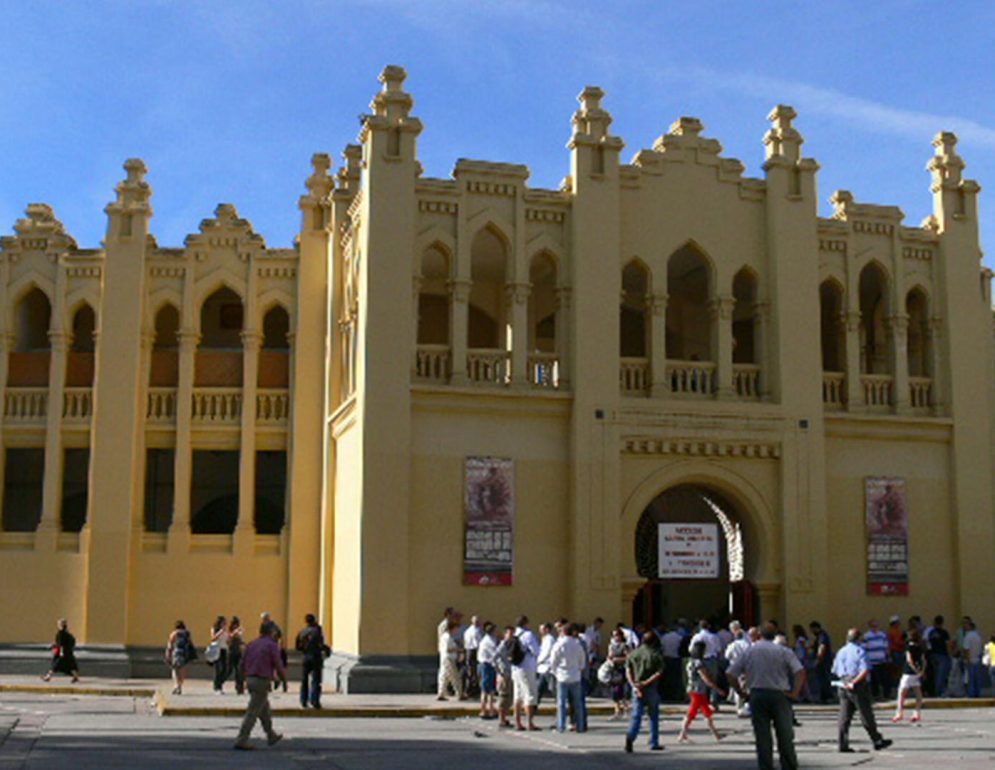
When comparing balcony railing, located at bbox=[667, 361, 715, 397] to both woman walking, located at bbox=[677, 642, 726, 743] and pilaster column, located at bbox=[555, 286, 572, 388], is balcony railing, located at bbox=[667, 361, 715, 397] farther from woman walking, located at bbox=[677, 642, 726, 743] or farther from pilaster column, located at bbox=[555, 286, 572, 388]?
woman walking, located at bbox=[677, 642, 726, 743]

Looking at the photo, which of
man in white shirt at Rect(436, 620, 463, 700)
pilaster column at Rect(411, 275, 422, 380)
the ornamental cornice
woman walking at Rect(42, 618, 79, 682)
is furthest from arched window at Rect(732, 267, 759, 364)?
woman walking at Rect(42, 618, 79, 682)

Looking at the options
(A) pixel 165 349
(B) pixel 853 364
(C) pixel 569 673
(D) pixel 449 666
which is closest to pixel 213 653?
(D) pixel 449 666

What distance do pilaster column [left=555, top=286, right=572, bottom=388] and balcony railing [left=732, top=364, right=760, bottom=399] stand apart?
12.5ft

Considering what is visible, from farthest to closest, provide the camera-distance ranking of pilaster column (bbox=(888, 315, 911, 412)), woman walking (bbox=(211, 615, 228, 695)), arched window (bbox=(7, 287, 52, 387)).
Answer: arched window (bbox=(7, 287, 52, 387)), pilaster column (bbox=(888, 315, 911, 412)), woman walking (bbox=(211, 615, 228, 695))

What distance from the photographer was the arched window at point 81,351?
32000mm

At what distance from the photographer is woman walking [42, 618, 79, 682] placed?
28.0 meters

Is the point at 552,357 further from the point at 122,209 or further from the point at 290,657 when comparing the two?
the point at 122,209

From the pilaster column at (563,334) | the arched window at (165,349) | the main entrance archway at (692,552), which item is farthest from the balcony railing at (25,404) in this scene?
the main entrance archway at (692,552)

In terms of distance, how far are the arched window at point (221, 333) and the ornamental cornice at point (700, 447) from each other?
33.4ft

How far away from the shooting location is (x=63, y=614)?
3059 centimetres

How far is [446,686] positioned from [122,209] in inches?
568

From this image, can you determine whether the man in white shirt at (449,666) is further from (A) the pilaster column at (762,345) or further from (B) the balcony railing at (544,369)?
(A) the pilaster column at (762,345)

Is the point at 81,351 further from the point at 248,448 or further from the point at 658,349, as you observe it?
the point at 658,349

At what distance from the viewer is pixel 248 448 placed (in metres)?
31.5
